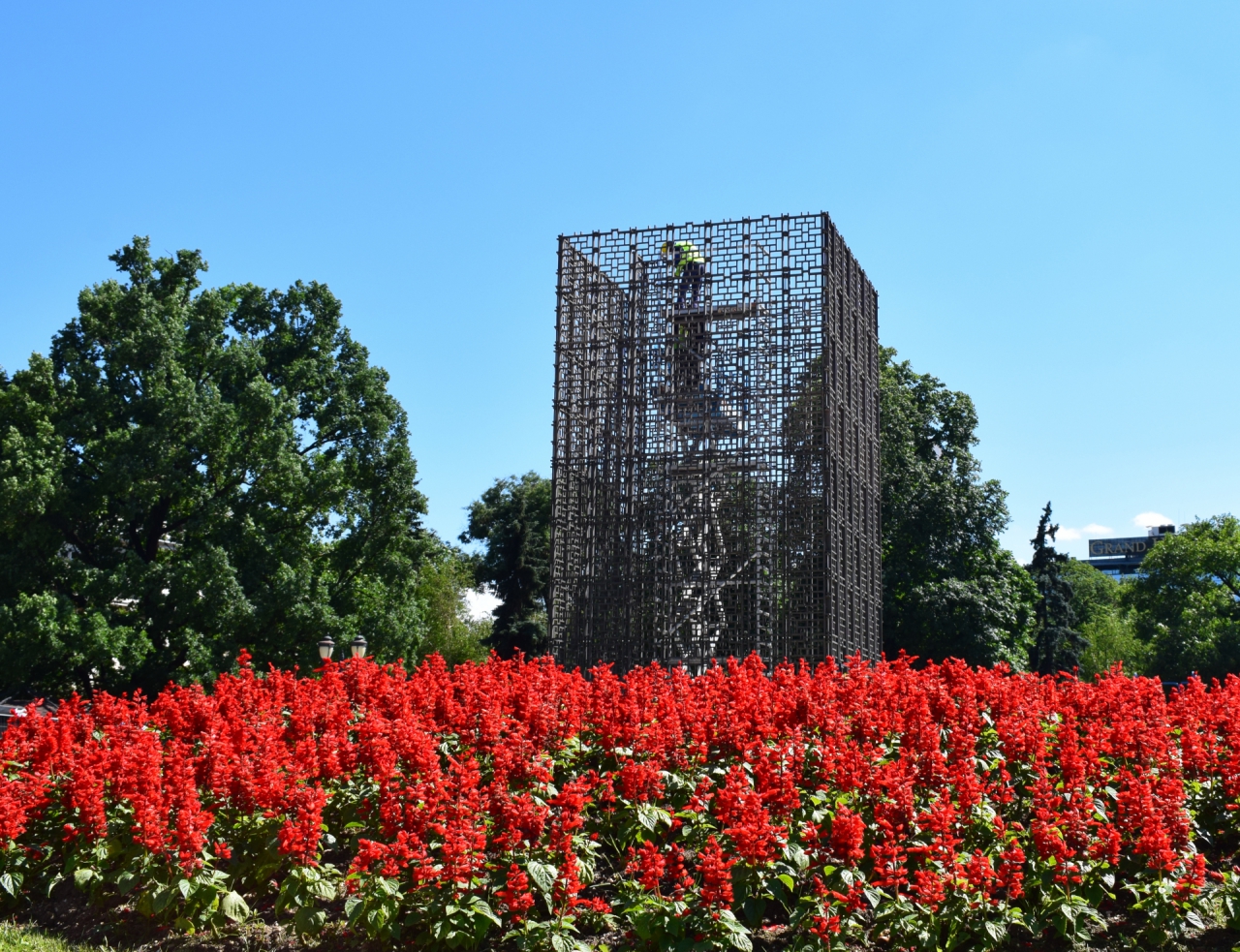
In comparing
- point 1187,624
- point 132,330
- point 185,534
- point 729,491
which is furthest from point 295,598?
point 1187,624

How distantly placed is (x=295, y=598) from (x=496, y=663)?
1184cm

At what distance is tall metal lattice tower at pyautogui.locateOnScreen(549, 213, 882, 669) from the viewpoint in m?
19.5

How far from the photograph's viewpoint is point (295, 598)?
917 inches

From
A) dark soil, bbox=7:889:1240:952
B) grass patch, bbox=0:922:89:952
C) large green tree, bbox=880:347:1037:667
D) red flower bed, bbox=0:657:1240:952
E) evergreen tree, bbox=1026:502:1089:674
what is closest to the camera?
red flower bed, bbox=0:657:1240:952

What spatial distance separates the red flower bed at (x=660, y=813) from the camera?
669cm

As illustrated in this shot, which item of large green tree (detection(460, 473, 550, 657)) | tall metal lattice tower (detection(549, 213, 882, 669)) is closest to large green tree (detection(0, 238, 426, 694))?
tall metal lattice tower (detection(549, 213, 882, 669))

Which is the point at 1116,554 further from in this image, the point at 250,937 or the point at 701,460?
the point at 250,937

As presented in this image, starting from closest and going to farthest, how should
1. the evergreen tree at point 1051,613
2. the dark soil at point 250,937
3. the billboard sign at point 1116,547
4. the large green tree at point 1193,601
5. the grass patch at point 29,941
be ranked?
the dark soil at point 250,937
the grass patch at point 29,941
the evergreen tree at point 1051,613
the large green tree at point 1193,601
the billboard sign at point 1116,547

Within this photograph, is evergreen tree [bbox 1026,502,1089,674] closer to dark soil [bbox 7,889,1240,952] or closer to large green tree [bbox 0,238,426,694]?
large green tree [bbox 0,238,426,694]

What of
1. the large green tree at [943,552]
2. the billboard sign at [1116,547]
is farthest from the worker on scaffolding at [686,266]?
the billboard sign at [1116,547]

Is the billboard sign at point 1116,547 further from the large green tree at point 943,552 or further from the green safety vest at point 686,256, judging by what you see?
the green safety vest at point 686,256

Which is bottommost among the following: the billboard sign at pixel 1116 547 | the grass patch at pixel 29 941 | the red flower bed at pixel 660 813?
the grass patch at pixel 29 941

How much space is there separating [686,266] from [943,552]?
1597 centimetres

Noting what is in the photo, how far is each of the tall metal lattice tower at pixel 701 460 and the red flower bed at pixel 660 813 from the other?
945cm
